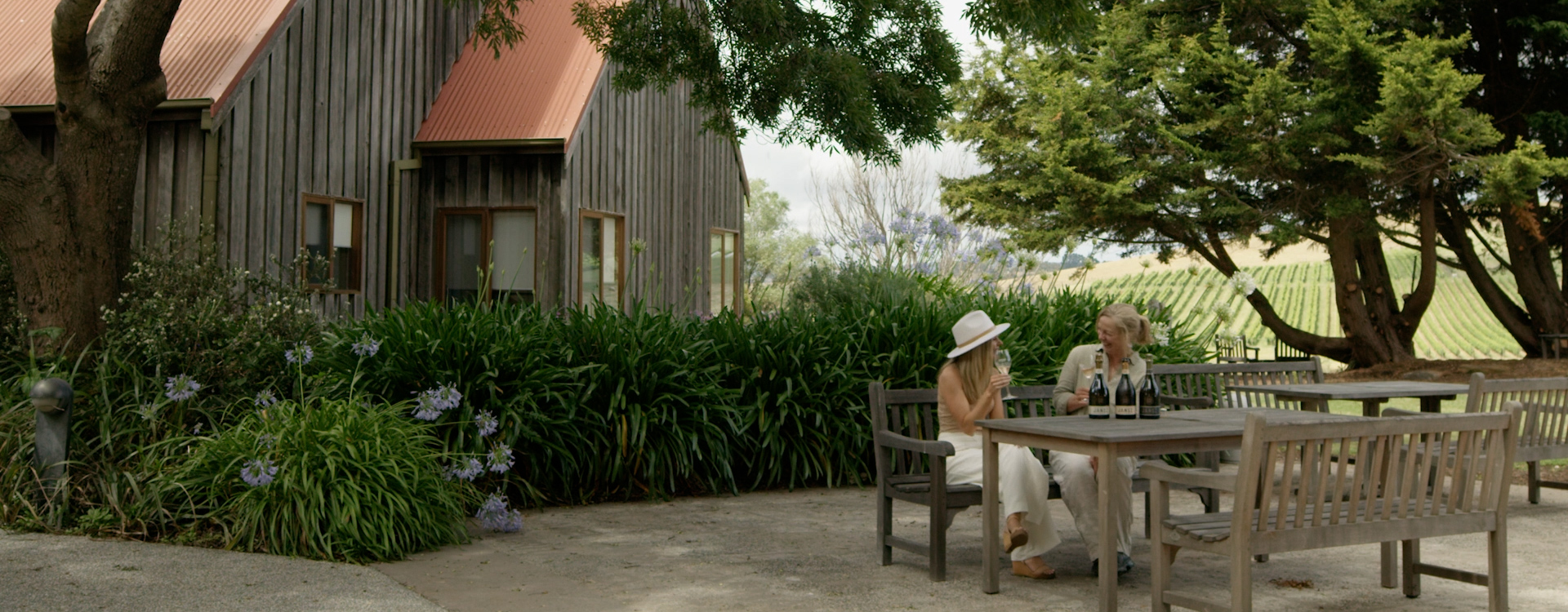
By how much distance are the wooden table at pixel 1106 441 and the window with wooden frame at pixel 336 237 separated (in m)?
9.13

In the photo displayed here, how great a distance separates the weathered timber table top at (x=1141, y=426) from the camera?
4.66 metres

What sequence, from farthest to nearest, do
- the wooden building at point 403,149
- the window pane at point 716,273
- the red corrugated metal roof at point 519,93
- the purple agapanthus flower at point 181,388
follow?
the window pane at point 716,273
the red corrugated metal roof at point 519,93
the wooden building at point 403,149
the purple agapanthus flower at point 181,388

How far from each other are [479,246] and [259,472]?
9301mm

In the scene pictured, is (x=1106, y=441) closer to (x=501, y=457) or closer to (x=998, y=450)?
(x=998, y=450)

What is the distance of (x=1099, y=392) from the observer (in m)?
5.38

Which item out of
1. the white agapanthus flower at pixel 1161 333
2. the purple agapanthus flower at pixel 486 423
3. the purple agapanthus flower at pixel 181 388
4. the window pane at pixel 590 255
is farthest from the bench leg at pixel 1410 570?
the window pane at pixel 590 255

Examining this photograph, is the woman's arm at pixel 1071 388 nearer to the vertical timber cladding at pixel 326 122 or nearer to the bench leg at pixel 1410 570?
the bench leg at pixel 1410 570

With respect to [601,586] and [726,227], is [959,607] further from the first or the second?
[726,227]

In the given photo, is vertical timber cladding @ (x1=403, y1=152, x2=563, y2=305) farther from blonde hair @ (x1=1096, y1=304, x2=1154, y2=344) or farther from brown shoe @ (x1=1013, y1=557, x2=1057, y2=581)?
brown shoe @ (x1=1013, y1=557, x2=1057, y2=581)

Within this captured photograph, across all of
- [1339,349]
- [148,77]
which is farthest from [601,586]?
[1339,349]

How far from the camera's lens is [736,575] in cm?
562

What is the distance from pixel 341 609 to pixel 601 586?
107 cm

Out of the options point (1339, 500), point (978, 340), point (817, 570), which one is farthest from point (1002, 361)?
point (1339, 500)

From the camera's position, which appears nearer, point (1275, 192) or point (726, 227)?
point (726, 227)
